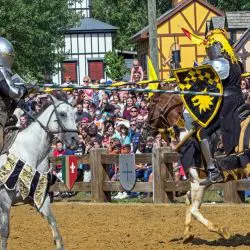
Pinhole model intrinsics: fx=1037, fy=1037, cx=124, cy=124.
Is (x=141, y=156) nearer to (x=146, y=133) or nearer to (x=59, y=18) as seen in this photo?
(x=146, y=133)

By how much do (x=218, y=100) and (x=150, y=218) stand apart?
3.58 metres

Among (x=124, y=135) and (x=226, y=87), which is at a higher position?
(x=226, y=87)

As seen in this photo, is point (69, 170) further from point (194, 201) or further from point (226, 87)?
point (226, 87)

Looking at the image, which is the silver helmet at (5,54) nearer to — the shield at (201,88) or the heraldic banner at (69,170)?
the shield at (201,88)

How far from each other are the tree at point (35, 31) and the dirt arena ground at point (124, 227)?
64.2ft

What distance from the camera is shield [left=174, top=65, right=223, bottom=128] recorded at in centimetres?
1212

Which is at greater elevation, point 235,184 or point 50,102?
point 50,102

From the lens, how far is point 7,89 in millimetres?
10758

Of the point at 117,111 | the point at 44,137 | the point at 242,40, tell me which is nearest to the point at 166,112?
the point at 44,137

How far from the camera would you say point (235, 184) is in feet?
54.2

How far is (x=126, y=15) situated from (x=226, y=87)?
55.9 meters

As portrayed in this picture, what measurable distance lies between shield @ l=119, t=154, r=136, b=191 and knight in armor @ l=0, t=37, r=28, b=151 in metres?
6.64

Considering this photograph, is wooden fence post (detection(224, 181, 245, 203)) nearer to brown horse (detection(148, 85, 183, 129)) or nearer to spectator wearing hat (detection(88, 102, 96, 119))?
brown horse (detection(148, 85, 183, 129))

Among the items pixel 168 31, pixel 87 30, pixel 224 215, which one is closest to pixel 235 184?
pixel 224 215
